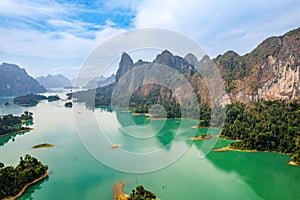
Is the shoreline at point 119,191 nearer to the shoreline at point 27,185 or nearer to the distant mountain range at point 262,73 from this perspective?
the shoreline at point 27,185

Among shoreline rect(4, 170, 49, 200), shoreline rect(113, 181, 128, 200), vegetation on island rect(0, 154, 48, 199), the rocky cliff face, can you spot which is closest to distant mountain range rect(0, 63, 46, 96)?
the rocky cliff face

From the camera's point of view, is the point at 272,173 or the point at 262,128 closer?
the point at 272,173

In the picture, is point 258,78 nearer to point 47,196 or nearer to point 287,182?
point 287,182

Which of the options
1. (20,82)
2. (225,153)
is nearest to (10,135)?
(225,153)

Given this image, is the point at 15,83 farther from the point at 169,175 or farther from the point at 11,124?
the point at 169,175

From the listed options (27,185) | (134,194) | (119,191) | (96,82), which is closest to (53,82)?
(27,185)

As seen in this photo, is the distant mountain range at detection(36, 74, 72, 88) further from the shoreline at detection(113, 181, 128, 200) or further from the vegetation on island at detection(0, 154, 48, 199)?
the shoreline at detection(113, 181, 128, 200)

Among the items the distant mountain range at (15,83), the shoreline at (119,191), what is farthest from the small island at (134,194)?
the distant mountain range at (15,83)

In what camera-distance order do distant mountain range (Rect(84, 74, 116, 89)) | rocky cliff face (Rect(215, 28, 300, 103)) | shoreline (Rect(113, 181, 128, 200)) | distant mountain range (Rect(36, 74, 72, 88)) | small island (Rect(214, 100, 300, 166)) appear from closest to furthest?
1. distant mountain range (Rect(84, 74, 116, 89))
2. shoreline (Rect(113, 181, 128, 200))
3. small island (Rect(214, 100, 300, 166))
4. rocky cliff face (Rect(215, 28, 300, 103))
5. distant mountain range (Rect(36, 74, 72, 88))
